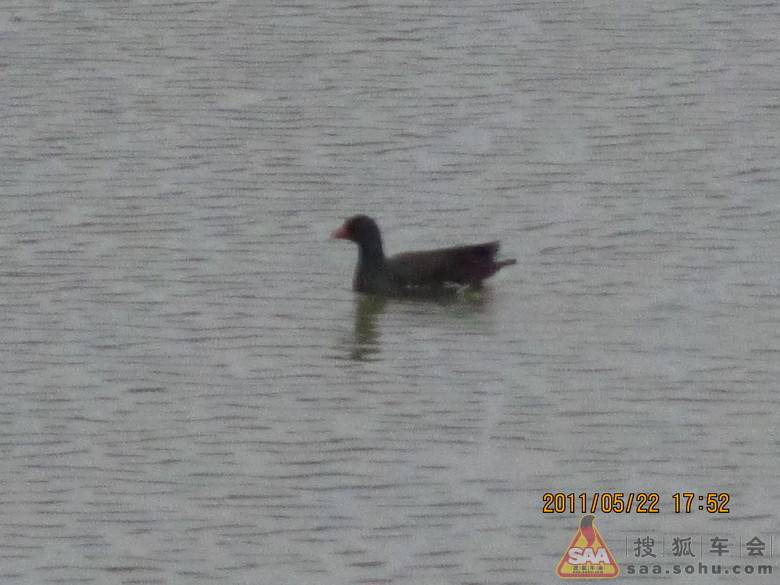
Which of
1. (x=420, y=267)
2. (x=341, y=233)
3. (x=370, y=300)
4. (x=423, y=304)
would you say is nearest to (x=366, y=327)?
(x=370, y=300)

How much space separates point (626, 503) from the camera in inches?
486

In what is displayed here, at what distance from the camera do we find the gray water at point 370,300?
480 inches

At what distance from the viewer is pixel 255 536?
39.2 feet

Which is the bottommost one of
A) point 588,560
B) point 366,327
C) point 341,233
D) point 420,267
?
point 588,560

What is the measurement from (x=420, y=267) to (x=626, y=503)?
17.0 feet

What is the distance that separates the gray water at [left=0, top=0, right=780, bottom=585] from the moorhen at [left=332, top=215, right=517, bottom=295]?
22 cm

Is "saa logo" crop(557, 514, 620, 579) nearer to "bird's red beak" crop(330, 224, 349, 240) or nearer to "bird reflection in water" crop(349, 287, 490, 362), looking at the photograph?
"bird reflection in water" crop(349, 287, 490, 362)

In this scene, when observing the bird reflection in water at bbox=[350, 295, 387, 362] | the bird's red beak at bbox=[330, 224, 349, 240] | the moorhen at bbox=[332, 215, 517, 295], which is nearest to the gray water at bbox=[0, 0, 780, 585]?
the bird reflection in water at bbox=[350, 295, 387, 362]

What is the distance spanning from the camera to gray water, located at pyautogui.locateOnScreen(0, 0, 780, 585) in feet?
40.0

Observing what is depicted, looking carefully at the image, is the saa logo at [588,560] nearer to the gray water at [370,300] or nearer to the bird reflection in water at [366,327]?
the gray water at [370,300]

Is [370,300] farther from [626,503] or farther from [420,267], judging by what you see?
[626,503]

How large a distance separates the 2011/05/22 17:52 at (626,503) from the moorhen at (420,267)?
4802mm

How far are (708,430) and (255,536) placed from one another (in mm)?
3241

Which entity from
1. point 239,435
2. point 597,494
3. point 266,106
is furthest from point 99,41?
point 597,494
